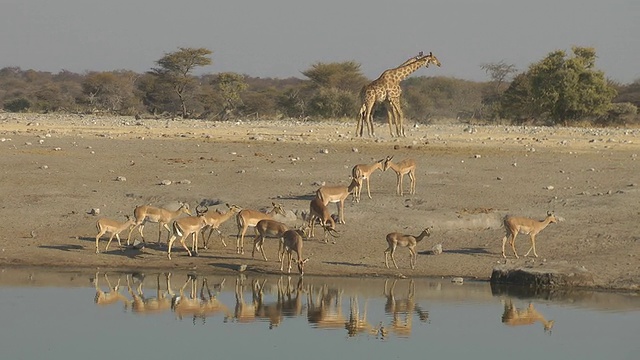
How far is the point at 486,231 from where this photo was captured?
17.6 metres

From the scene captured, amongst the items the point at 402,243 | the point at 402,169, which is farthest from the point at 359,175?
the point at 402,243

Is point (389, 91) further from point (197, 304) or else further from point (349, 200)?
point (197, 304)

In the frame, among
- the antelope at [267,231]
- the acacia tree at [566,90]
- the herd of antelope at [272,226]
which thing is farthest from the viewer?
the acacia tree at [566,90]

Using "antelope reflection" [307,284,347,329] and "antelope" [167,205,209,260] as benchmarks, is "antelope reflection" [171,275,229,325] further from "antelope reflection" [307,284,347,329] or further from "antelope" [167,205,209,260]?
"antelope" [167,205,209,260]

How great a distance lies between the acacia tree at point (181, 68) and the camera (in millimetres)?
52156

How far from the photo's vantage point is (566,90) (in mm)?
40656

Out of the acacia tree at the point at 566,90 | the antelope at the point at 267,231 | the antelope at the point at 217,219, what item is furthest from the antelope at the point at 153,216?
the acacia tree at the point at 566,90

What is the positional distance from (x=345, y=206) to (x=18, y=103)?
40519 millimetres

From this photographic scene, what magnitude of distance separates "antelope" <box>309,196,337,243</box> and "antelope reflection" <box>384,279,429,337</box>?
2299 mm

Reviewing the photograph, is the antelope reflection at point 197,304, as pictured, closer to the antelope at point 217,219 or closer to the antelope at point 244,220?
the antelope at point 244,220

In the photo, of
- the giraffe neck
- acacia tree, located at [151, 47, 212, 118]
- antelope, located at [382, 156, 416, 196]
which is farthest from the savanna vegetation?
antelope, located at [382, 156, 416, 196]

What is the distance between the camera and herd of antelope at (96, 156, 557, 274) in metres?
15.7

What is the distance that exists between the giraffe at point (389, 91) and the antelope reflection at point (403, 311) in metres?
14.1

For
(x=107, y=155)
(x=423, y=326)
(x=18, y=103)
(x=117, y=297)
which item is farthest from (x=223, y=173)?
(x=18, y=103)
